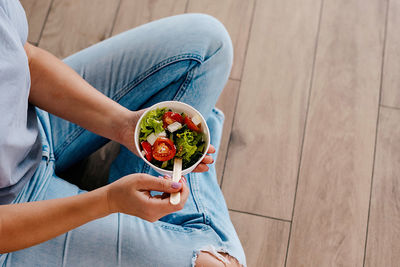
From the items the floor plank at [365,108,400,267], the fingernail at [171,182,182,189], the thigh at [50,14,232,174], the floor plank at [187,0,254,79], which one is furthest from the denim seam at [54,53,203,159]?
the floor plank at [365,108,400,267]

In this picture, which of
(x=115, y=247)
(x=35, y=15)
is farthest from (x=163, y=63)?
(x=35, y=15)

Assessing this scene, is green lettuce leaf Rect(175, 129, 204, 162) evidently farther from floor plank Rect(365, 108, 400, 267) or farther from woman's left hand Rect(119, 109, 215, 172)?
floor plank Rect(365, 108, 400, 267)

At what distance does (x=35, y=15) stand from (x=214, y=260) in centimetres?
122

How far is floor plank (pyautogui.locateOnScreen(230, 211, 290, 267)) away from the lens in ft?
4.12

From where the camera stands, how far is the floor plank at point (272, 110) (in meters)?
1.33

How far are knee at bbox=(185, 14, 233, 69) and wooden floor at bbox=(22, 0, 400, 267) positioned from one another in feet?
1.36

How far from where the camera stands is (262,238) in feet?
4.19

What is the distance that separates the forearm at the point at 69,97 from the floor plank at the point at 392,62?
1.06 meters

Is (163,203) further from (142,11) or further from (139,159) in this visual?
(142,11)

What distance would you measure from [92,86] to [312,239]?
0.88 m

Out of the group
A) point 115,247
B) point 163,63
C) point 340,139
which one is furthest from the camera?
point 340,139

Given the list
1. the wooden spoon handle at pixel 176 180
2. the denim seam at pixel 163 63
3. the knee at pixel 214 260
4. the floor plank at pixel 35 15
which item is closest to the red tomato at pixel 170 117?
the wooden spoon handle at pixel 176 180

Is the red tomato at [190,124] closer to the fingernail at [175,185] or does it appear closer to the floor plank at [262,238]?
the fingernail at [175,185]

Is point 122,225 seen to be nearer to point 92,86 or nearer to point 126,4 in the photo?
point 92,86
